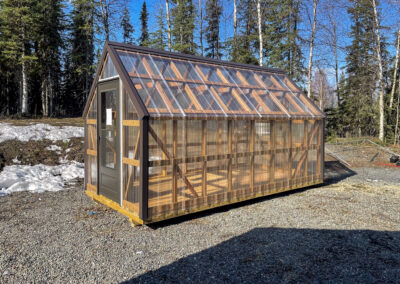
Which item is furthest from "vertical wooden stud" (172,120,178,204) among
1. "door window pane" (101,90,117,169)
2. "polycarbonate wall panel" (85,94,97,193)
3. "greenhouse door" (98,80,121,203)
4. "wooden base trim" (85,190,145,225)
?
"polycarbonate wall panel" (85,94,97,193)

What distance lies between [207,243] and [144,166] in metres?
1.56

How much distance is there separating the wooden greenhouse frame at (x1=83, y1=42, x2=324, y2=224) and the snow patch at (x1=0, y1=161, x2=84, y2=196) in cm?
195

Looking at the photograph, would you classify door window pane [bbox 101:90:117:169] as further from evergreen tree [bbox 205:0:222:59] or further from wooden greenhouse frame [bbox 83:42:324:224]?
evergreen tree [bbox 205:0:222:59]

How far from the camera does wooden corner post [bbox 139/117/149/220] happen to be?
4664 mm

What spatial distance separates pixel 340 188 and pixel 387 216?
245 cm

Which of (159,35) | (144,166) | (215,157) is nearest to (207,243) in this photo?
(144,166)

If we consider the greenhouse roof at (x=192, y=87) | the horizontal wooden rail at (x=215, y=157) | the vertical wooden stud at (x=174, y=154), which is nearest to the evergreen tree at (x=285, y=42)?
the greenhouse roof at (x=192, y=87)

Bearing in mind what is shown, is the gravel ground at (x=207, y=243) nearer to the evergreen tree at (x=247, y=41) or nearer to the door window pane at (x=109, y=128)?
the door window pane at (x=109, y=128)

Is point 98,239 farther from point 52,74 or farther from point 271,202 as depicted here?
point 52,74

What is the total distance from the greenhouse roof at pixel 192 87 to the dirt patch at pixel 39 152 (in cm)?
452

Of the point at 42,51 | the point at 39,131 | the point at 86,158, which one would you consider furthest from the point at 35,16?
the point at 86,158

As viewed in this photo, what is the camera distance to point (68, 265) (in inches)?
146

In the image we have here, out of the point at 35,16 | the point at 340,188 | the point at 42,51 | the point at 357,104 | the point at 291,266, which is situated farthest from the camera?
the point at 42,51

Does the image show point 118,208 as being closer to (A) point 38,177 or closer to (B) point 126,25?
(A) point 38,177
